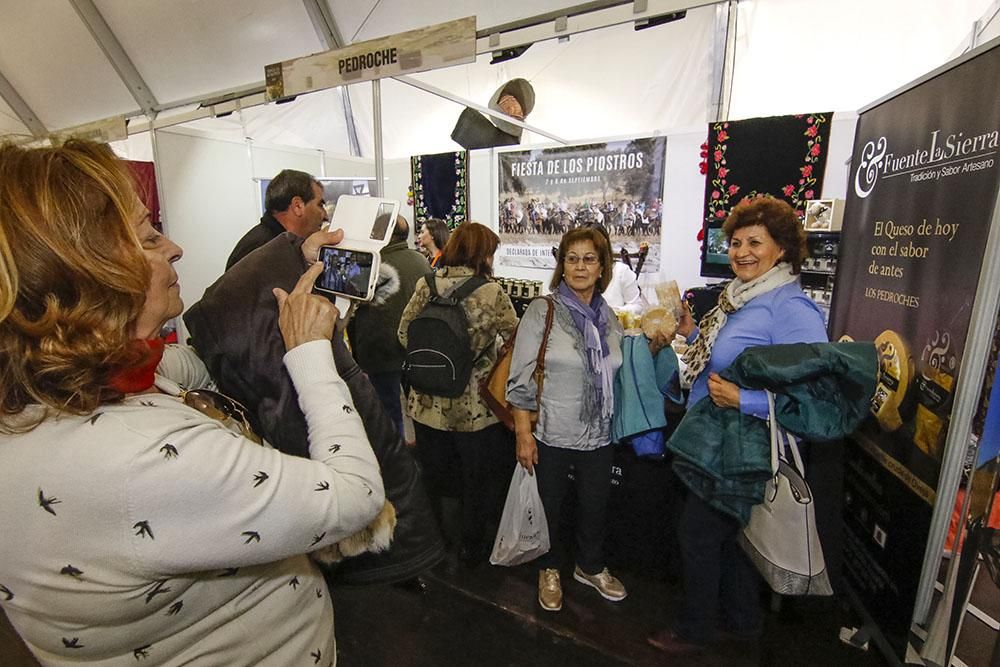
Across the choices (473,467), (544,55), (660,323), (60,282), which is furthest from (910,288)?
(544,55)

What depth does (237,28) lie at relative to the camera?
3.73 meters

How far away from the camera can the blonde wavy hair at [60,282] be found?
0.50 m

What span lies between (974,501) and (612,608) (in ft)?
4.20

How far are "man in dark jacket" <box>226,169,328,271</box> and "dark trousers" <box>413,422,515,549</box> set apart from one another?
996 millimetres

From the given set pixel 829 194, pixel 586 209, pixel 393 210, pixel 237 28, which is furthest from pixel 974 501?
pixel 237 28

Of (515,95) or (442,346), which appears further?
(515,95)

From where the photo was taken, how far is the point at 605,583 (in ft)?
6.80

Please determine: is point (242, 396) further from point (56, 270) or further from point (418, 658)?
point (418, 658)

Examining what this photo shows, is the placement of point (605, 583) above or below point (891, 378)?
below

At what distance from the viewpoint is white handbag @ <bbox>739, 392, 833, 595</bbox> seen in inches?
56.2

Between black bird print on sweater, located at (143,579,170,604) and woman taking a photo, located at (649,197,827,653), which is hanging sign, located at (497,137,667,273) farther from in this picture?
black bird print on sweater, located at (143,579,170,604)

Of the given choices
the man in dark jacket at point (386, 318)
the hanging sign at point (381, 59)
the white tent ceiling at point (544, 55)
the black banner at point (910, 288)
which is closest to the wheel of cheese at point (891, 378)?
the black banner at point (910, 288)

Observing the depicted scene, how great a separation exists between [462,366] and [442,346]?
115 mm

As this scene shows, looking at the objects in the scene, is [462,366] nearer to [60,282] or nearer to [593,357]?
[593,357]
